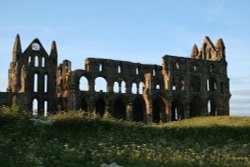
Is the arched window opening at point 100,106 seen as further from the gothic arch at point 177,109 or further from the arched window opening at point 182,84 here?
the arched window opening at point 182,84

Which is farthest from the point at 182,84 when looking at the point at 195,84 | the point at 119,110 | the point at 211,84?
the point at 119,110

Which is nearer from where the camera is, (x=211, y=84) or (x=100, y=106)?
(x=100, y=106)

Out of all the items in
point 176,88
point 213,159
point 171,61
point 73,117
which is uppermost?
point 171,61

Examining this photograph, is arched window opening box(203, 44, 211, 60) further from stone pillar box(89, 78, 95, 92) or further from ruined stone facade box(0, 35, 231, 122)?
stone pillar box(89, 78, 95, 92)

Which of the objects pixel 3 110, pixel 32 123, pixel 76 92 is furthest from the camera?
pixel 76 92

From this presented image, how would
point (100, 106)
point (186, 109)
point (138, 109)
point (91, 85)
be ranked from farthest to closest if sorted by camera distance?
point (138, 109), point (100, 106), point (186, 109), point (91, 85)

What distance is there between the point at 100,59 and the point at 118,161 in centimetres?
4047

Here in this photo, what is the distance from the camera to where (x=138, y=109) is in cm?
5416

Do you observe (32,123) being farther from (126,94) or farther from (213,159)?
(126,94)

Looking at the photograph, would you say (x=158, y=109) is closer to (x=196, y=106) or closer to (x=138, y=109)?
(x=138, y=109)

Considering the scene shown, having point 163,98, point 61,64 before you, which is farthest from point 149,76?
point 61,64

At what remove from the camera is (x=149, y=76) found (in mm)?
49375

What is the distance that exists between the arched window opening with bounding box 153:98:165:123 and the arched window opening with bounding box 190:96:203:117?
14.6ft

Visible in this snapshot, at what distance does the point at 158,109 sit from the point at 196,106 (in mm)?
4985
